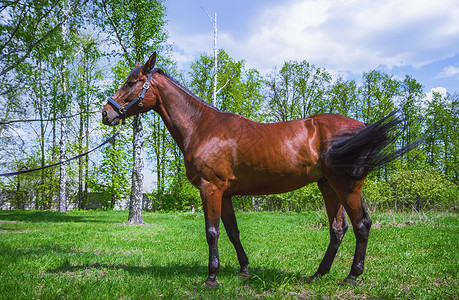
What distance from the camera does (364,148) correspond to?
3.76 meters

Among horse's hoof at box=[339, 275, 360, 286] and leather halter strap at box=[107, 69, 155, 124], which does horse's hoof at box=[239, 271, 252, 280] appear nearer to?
horse's hoof at box=[339, 275, 360, 286]

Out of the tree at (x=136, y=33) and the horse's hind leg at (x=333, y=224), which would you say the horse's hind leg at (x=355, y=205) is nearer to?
the horse's hind leg at (x=333, y=224)

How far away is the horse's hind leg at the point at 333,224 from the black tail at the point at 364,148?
1.87 feet

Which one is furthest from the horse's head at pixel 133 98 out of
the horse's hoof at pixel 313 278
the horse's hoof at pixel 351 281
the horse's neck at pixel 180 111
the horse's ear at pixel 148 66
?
the horse's hoof at pixel 351 281

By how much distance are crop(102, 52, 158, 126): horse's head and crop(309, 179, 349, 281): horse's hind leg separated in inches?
104

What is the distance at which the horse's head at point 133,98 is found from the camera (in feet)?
13.9

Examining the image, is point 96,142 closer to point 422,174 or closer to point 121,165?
point 121,165

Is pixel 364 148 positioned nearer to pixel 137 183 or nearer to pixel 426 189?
pixel 137 183

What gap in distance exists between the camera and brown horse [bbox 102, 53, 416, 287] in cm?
380

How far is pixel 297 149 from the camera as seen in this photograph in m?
3.90

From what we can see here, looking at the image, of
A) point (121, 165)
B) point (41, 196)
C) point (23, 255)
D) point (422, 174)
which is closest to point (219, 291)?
point (23, 255)

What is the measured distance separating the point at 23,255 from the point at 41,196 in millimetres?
25731

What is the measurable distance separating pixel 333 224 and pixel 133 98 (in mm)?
3216

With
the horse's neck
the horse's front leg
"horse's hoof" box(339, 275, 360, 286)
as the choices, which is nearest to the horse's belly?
the horse's front leg
